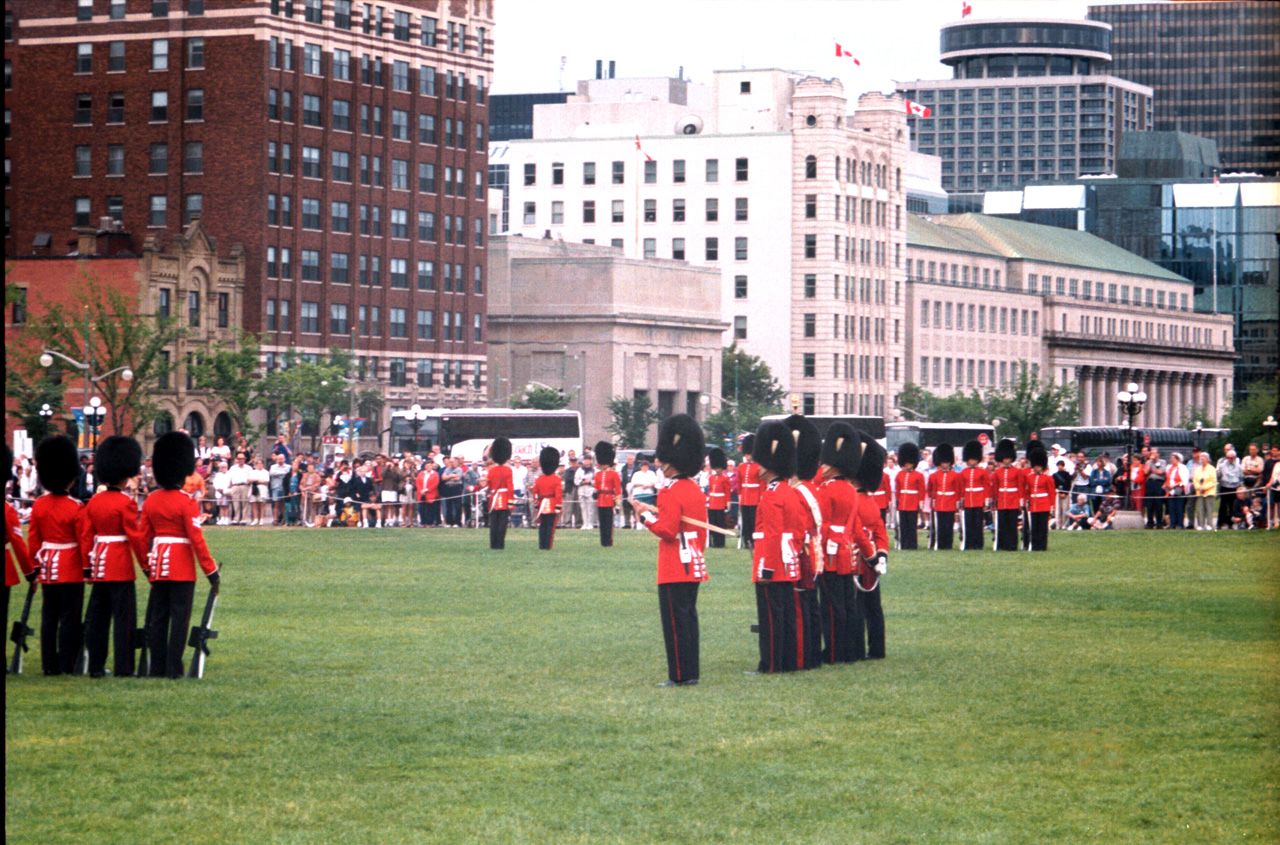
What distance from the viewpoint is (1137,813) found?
377 inches

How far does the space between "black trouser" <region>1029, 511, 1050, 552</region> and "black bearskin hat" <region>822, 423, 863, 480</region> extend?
60.6ft

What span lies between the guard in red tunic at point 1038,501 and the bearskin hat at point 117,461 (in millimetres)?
22106

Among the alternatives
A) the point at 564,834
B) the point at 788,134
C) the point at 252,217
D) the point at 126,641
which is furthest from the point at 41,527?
the point at 788,134

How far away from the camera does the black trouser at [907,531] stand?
34.8m

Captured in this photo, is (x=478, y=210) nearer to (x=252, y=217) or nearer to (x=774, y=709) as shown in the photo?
(x=252, y=217)

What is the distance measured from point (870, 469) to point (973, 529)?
58.3ft

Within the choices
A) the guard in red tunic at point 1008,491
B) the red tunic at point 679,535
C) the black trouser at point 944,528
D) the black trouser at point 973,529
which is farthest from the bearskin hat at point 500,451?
the red tunic at point 679,535

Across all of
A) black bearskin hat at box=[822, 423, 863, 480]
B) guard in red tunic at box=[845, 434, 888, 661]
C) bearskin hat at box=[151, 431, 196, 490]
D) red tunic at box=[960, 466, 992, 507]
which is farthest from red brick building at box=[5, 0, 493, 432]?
bearskin hat at box=[151, 431, 196, 490]

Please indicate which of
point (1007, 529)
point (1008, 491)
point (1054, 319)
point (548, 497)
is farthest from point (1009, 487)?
point (1054, 319)

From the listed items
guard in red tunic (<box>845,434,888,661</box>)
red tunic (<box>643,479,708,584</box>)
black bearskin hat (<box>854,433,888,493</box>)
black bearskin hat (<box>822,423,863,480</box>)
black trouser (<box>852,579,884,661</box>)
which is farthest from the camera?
black bearskin hat (<box>854,433,888,493</box>)

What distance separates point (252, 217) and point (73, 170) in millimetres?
9065

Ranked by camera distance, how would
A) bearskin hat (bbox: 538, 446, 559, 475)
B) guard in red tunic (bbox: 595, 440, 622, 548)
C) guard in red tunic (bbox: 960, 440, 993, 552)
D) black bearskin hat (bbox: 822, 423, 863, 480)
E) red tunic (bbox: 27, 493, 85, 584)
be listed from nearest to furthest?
red tunic (bbox: 27, 493, 85, 584) < black bearskin hat (bbox: 822, 423, 863, 480) < bearskin hat (bbox: 538, 446, 559, 475) < guard in red tunic (bbox: 960, 440, 993, 552) < guard in red tunic (bbox: 595, 440, 622, 548)

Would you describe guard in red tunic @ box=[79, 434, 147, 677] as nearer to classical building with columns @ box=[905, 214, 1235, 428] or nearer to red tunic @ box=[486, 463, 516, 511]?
red tunic @ box=[486, 463, 516, 511]

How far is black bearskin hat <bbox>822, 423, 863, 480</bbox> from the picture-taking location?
53.9 ft
